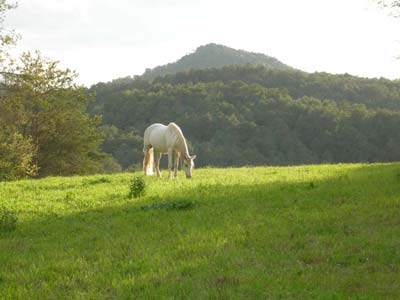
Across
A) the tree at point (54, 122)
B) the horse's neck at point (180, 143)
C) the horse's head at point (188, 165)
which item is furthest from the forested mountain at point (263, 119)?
the horse's head at point (188, 165)

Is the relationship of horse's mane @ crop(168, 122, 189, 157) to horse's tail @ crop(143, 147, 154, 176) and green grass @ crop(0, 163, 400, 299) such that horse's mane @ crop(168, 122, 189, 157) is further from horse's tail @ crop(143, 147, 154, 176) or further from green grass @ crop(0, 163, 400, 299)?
green grass @ crop(0, 163, 400, 299)

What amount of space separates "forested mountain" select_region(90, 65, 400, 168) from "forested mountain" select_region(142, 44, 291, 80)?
74561mm

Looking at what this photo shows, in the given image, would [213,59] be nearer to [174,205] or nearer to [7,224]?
[174,205]

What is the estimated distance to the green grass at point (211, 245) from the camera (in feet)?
19.5

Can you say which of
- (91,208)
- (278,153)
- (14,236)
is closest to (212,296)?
(14,236)

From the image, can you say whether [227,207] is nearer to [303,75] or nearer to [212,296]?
[212,296]

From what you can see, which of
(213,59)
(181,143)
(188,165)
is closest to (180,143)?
(181,143)

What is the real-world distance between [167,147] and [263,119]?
53.9 m

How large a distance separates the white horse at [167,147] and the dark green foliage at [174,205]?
7029 mm

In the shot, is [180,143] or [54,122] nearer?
[180,143]

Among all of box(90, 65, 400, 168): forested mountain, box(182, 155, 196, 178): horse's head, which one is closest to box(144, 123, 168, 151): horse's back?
box(182, 155, 196, 178): horse's head

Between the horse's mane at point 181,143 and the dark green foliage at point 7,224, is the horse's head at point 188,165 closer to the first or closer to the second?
the horse's mane at point 181,143

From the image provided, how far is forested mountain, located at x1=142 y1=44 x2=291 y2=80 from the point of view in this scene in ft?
555

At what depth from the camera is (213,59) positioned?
176 meters
